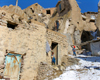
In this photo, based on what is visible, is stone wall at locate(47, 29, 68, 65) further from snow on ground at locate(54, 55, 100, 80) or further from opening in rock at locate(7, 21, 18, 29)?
opening in rock at locate(7, 21, 18, 29)

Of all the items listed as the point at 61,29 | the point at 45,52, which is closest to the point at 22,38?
the point at 45,52

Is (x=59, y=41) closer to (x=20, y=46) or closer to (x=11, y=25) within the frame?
(x=20, y=46)

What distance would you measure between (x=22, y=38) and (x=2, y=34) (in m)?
1.19

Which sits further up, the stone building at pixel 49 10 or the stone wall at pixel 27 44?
the stone building at pixel 49 10

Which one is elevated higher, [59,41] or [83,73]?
[59,41]

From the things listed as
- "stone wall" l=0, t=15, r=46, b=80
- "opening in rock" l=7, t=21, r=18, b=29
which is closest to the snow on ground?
"stone wall" l=0, t=15, r=46, b=80

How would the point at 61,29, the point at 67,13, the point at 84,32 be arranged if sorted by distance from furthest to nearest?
the point at 84,32 < the point at 67,13 < the point at 61,29

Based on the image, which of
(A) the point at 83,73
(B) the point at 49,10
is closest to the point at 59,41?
(A) the point at 83,73

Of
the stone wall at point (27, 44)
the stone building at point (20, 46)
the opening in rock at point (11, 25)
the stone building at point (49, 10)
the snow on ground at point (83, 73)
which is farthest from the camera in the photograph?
the stone building at point (49, 10)

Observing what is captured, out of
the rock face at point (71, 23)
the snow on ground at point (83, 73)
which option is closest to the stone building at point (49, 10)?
the rock face at point (71, 23)

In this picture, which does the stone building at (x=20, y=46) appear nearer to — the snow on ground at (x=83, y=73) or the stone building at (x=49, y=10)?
the snow on ground at (x=83, y=73)

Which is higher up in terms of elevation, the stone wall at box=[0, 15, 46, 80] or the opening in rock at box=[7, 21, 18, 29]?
the opening in rock at box=[7, 21, 18, 29]

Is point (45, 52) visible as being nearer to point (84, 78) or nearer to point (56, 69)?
point (56, 69)

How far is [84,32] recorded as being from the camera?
2394 centimetres
